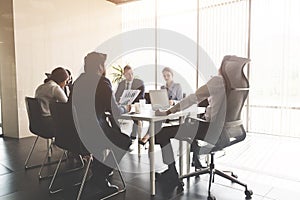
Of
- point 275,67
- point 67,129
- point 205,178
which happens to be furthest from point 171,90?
point 67,129

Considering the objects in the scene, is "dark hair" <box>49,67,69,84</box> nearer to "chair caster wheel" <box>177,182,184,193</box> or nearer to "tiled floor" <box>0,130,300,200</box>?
"tiled floor" <box>0,130,300,200</box>

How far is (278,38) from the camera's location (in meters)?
4.85

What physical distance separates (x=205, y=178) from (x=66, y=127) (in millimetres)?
1606

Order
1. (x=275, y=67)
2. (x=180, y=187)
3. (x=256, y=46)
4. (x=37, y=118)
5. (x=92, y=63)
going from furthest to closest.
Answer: (x=256, y=46) → (x=275, y=67) → (x=37, y=118) → (x=180, y=187) → (x=92, y=63)

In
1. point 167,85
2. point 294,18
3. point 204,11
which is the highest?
point 204,11

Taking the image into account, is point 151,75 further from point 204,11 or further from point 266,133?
point 266,133

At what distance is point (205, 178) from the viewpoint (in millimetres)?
2939

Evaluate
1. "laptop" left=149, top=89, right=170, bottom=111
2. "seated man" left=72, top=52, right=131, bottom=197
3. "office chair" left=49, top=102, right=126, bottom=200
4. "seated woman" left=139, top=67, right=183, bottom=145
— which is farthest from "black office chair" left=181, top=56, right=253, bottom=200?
"seated woman" left=139, top=67, right=183, bottom=145

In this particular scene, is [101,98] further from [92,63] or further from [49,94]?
A: [49,94]

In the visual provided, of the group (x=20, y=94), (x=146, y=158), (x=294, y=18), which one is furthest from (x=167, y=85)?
(x=20, y=94)

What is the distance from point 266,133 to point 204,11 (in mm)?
2787

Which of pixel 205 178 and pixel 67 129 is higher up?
pixel 67 129

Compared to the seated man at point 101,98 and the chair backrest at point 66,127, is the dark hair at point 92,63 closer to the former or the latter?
the seated man at point 101,98

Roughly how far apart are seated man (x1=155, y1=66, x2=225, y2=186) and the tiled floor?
0.27 meters
